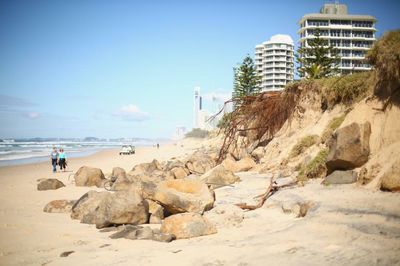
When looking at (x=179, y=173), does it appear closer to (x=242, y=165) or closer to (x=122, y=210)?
(x=242, y=165)

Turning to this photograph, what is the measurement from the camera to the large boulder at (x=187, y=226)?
6.05 meters

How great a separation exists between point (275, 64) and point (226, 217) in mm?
107584

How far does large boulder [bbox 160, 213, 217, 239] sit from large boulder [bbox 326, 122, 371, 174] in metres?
3.64

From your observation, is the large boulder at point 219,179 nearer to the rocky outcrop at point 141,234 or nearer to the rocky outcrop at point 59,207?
the rocky outcrop at point 59,207

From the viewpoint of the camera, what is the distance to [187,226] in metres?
6.11

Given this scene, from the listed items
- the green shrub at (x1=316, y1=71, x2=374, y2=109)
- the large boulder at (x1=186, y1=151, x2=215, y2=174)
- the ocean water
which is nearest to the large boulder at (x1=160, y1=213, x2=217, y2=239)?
the green shrub at (x1=316, y1=71, x2=374, y2=109)

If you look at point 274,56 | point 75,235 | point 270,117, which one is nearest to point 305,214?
point 75,235

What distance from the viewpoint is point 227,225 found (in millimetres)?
6641

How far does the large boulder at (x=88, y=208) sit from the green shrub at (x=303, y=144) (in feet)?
22.4

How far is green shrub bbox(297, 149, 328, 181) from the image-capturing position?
8445mm

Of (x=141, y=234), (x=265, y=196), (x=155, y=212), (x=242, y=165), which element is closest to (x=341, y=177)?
(x=265, y=196)

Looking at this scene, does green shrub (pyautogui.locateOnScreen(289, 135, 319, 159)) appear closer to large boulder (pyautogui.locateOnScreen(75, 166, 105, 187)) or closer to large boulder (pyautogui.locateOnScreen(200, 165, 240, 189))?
large boulder (pyautogui.locateOnScreen(200, 165, 240, 189))

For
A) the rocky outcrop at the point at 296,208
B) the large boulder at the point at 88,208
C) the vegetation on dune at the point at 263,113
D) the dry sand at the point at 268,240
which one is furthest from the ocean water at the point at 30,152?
the rocky outcrop at the point at 296,208

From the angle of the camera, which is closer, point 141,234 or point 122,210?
point 141,234
